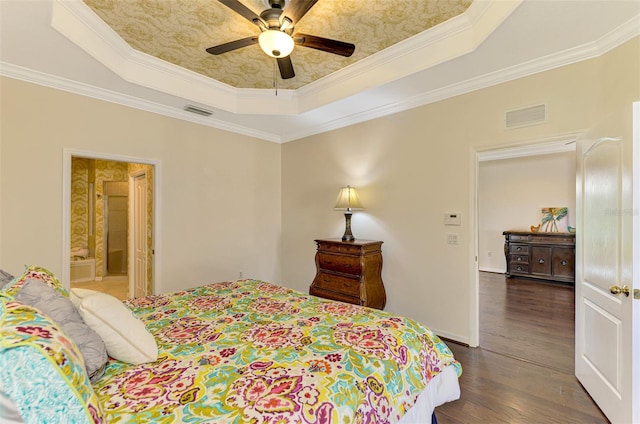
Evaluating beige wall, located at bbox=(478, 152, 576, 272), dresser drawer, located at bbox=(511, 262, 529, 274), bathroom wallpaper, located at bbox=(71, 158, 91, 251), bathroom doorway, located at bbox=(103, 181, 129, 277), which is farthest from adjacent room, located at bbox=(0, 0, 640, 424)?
bathroom wallpaper, located at bbox=(71, 158, 91, 251)

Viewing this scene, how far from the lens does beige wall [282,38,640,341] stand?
236cm

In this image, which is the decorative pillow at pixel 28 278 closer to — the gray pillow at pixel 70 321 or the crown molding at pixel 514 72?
the gray pillow at pixel 70 321

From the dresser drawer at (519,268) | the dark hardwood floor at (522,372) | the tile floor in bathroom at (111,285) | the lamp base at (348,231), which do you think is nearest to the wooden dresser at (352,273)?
the lamp base at (348,231)

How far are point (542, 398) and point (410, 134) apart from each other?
2.65 meters

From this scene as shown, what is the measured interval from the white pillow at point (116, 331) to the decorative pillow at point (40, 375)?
1.43ft

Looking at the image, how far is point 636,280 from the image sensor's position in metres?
1.64

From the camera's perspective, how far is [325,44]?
82.7 inches

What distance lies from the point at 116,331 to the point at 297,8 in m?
2.03

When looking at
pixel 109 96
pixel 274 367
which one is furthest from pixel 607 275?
pixel 109 96

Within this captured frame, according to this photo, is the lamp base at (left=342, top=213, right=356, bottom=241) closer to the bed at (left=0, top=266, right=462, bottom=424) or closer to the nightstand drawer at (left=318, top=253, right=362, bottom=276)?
the nightstand drawer at (left=318, top=253, right=362, bottom=276)

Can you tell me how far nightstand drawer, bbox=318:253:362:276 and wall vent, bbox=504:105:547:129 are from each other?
1997 mm

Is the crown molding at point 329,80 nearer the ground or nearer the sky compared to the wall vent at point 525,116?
nearer the sky

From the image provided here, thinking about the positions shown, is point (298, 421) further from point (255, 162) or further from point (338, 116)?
point (255, 162)

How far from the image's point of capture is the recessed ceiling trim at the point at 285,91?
219 centimetres
